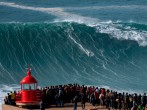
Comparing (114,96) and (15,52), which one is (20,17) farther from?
(114,96)

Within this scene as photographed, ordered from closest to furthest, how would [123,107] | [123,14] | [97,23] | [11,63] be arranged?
1. [123,107]
2. [11,63]
3. [97,23]
4. [123,14]

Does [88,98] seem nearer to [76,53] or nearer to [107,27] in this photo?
[76,53]

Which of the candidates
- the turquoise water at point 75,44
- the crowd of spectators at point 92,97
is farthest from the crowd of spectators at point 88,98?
the turquoise water at point 75,44

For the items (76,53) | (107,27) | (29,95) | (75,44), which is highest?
(107,27)

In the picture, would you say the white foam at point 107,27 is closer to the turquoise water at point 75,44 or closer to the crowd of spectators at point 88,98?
the turquoise water at point 75,44

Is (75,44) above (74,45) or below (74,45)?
above

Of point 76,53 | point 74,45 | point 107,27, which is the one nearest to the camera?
point 76,53

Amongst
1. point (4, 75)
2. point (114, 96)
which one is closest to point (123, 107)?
point (114, 96)

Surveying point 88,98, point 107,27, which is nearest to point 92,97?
point 88,98

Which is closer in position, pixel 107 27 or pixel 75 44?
pixel 75 44
